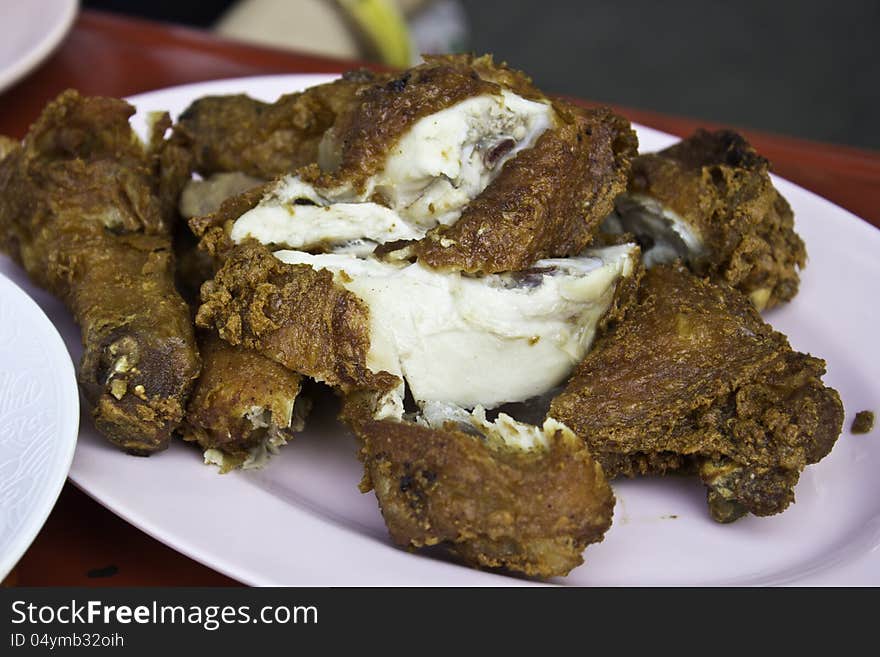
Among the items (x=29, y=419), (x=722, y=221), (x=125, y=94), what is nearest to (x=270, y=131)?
(x=29, y=419)

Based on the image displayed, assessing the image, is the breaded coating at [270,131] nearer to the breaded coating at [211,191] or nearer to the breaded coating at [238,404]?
the breaded coating at [211,191]

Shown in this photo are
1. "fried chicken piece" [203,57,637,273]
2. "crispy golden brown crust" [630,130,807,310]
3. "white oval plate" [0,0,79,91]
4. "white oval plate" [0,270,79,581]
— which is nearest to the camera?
"white oval plate" [0,270,79,581]

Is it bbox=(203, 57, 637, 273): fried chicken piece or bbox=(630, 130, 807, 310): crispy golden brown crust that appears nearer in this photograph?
bbox=(203, 57, 637, 273): fried chicken piece

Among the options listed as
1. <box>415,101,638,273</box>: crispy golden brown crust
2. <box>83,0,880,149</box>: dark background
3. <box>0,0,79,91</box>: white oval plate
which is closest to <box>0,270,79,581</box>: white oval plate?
<box>415,101,638,273</box>: crispy golden brown crust

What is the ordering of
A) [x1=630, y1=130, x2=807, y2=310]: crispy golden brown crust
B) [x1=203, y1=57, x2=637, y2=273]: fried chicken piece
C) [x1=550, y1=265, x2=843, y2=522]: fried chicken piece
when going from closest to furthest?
[x1=550, y1=265, x2=843, y2=522]: fried chicken piece, [x1=203, y1=57, x2=637, y2=273]: fried chicken piece, [x1=630, y1=130, x2=807, y2=310]: crispy golden brown crust

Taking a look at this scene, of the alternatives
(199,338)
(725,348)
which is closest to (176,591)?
(199,338)

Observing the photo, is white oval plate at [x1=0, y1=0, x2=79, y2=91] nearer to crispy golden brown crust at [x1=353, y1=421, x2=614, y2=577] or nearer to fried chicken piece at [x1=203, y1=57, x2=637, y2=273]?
fried chicken piece at [x1=203, y1=57, x2=637, y2=273]

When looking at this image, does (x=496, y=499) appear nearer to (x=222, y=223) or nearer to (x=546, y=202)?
(x=546, y=202)

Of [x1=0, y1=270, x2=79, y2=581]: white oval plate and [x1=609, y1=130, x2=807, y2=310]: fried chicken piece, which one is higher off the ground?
[x1=609, y1=130, x2=807, y2=310]: fried chicken piece
